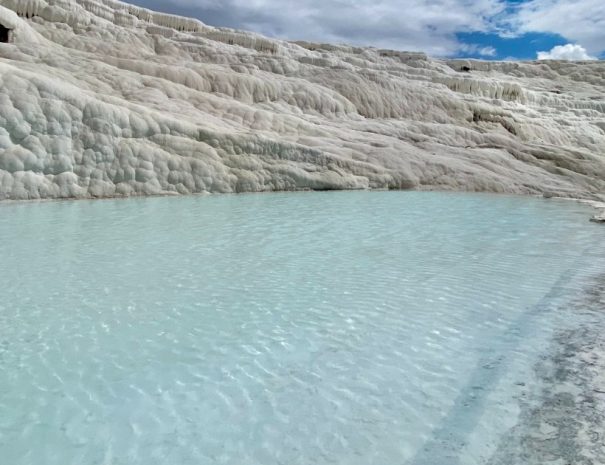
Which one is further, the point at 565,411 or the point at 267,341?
the point at 267,341

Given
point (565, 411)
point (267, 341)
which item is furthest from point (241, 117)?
point (565, 411)

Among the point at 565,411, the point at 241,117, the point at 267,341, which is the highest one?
the point at 241,117

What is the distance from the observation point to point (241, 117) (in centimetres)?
2166

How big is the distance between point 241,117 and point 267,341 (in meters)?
17.5

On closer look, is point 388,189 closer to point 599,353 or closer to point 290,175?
point 290,175

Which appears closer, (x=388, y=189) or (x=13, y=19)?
(x=388, y=189)

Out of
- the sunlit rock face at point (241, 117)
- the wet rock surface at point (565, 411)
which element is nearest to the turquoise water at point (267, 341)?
the wet rock surface at point (565, 411)

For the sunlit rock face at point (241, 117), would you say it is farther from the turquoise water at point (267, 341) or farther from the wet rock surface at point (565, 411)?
the wet rock surface at point (565, 411)

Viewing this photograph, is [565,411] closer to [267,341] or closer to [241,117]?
[267,341]

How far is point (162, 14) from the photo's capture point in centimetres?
3309

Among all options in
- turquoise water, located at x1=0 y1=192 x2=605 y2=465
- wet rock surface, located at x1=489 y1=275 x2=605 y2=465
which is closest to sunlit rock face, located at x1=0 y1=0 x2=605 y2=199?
turquoise water, located at x1=0 y1=192 x2=605 y2=465

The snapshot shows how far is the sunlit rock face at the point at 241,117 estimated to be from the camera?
15555 millimetres

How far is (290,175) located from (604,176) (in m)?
14.6

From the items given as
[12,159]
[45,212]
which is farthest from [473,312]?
[12,159]
